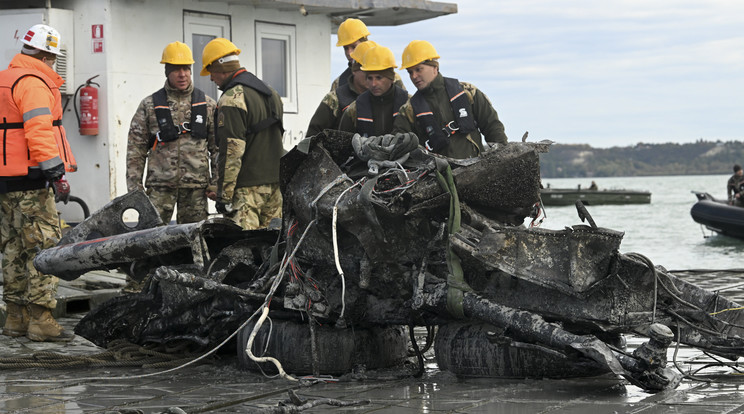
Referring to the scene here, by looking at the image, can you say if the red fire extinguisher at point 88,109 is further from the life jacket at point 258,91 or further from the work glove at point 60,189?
the work glove at point 60,189

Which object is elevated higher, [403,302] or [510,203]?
[510,203]

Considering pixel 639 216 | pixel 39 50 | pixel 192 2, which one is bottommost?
pixel 639 216

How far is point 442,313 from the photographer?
223 inches

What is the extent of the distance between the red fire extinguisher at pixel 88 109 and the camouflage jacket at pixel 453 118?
5866mm

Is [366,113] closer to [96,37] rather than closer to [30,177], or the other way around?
[30,177]

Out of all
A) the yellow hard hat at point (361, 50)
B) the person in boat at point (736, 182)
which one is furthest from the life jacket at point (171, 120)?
the person in boat at point (736, 182)

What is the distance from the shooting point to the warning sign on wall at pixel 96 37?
12383 millimetres

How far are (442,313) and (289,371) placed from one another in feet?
3.31

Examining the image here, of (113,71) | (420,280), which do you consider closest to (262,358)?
(420,280)

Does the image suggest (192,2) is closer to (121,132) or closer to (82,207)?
(121,132)

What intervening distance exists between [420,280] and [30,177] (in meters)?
3.48

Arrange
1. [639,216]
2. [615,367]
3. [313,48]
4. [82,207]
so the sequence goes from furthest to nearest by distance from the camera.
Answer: [639,216] < [313,48] < [82,207] < [615,367]

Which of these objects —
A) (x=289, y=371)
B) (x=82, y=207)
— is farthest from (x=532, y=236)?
(x=82, y=207)

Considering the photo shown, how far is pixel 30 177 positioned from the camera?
299 inches
